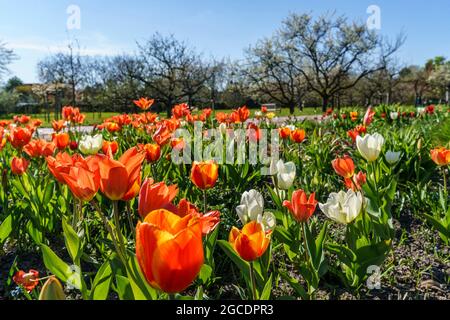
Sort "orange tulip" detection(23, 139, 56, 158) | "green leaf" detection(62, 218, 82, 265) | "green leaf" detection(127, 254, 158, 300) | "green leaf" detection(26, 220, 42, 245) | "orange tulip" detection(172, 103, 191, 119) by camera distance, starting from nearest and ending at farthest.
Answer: "green leaf" detection(127, 254, 158, 300)
"green leaf" detection(62, 218, 82, 265)
"green leaf" detection(26, 220, 42, 245)
"orange tulip" detection(23, 139, 56, 158)
"orange tulip" detection(172, 103, 191, 119)

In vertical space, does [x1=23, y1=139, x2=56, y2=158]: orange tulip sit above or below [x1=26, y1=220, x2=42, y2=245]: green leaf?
above

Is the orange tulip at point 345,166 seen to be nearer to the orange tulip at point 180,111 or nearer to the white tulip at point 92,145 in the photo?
the white tulip at point 92,145

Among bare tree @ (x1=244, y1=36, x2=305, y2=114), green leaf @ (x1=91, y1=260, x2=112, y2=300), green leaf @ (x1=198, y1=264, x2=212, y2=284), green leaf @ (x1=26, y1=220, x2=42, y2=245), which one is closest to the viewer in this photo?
green leaf @ (x1=91, y1=260, x2=112, y2=300)

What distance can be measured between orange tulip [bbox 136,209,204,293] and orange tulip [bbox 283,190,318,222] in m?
0.66

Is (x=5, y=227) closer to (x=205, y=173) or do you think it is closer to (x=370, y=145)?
(x=205, y=173)

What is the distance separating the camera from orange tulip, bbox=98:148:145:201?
3.17 ft

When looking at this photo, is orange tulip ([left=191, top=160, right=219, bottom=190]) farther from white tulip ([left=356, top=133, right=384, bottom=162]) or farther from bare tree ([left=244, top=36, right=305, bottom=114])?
bare tree ([left=244, top=36, right=305, bottom=114])

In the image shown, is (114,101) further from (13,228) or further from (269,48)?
(13,228)

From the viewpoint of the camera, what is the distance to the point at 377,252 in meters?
1.45

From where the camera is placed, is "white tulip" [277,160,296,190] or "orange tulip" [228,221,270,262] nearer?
"orange tulip" [228,221,270,262]

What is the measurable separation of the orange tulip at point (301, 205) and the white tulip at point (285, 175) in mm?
387

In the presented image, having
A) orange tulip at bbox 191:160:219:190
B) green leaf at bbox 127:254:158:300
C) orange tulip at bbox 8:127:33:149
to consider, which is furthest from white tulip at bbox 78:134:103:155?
green leaf at bbox 127:254:158:300

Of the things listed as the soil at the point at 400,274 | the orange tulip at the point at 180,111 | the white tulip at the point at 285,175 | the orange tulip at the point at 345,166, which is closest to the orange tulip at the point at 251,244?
the soil at the point at 400,274

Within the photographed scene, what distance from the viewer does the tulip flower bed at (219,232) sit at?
98 cm
